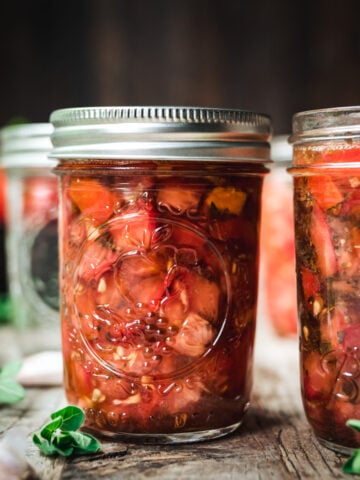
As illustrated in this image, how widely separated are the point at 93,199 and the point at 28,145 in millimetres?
440

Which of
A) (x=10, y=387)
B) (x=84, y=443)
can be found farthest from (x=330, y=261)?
(x=10, y=387)

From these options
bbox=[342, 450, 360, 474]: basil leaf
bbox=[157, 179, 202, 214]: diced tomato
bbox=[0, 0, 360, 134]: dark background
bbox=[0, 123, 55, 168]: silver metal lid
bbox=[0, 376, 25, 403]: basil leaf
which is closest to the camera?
bbox=[342, 450, 360, 474]: basil leaf

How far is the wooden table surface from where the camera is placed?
0.88 m

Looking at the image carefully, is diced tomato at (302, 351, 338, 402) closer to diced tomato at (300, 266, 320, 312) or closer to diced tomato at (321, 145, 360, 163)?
diced tomato at (300, 266, 320, 312)

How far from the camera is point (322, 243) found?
0.93 metres

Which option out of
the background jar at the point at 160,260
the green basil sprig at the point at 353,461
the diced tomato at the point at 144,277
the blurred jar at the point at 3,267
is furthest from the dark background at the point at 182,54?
the green basil sprig at the point at 353,461

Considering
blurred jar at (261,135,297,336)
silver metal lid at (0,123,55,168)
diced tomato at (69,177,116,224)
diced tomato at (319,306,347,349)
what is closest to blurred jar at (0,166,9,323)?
silver metal lid at (0,123,55,168)

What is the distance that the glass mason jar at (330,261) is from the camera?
899 millimetres

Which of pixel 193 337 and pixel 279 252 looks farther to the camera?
pixel 279 252

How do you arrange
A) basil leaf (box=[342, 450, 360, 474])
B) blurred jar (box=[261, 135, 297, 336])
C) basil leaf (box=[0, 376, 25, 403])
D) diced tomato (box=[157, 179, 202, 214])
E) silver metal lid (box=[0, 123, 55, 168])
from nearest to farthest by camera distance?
basil leaf (box=[342, 450, 360, 474]) → diced tomato (box=[157, 179, 202, 214]) → basil leaf (box=[0, 376, 25, 403]) → silver metal lid (box=[0, 123, 55, 168]) → blurred jar (box=[261, 135, 297, 336])

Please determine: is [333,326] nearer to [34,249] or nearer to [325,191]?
[325,191]

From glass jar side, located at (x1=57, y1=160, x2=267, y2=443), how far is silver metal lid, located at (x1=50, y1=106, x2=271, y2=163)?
1 centimetres

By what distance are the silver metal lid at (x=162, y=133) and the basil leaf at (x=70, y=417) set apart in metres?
0.32

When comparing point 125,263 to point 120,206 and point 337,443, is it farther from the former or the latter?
point 337,443
